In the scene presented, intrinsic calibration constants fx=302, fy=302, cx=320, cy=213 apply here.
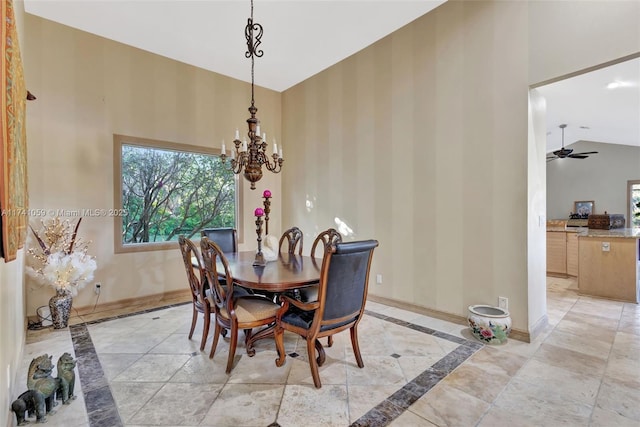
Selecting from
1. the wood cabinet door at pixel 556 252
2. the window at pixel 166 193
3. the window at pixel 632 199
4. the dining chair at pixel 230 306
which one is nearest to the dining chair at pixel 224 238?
the window at pixel 166 193

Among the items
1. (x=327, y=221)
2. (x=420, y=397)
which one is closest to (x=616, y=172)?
(x=327, y=221)

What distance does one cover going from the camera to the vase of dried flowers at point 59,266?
3.19 metres

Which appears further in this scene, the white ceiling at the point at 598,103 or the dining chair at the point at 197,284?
the white ceiling at the point at 598,103

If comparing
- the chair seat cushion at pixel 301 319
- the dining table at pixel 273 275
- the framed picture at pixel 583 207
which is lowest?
the chair seat cushion at pixel 301 319

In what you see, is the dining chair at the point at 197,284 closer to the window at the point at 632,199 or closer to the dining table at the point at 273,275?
the dining table at the point at 273,275

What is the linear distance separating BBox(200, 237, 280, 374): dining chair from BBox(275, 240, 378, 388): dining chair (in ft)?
0.49

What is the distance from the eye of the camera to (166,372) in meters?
2.33

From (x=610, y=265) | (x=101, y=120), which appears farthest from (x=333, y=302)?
(x=610, y=265)

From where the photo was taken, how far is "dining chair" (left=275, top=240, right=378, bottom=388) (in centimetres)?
203

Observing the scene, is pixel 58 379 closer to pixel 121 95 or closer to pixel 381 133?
pixel 121 95

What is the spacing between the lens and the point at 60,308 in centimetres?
321

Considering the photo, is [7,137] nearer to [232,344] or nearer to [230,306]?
[230,306]

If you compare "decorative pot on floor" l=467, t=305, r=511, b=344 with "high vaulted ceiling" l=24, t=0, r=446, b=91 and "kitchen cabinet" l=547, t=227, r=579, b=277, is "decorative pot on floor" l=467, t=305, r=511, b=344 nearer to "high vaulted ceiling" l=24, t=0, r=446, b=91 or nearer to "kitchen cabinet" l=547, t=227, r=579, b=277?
"high vaulted ceiling" l=24, t=0, r=446, b=91

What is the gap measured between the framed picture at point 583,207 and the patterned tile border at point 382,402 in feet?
27.9
